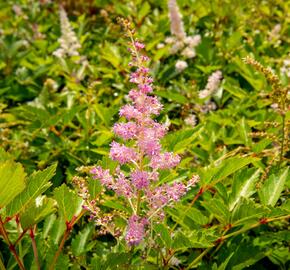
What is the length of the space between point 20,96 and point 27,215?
207 cm

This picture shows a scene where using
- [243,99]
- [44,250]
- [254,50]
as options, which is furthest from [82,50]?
[44,250]

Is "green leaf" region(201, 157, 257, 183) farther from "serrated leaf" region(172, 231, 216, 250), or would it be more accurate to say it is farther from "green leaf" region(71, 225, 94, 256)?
"green leaf" region(71, 225, 94, 256)

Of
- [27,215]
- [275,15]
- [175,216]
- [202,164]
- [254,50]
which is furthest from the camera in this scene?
[275,15]

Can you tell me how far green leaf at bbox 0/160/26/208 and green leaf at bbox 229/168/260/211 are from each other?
790 millimetres

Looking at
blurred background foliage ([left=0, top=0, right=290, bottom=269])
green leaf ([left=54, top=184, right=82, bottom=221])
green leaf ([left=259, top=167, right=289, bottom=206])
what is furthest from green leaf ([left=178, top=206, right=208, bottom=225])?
green leaf ([left=54, top=184, right=82, bottom=221])

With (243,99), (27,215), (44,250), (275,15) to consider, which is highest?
(27,215)

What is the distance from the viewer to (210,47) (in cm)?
330

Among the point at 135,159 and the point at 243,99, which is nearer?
the point at 135,159

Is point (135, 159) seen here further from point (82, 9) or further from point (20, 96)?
point (82, 9)

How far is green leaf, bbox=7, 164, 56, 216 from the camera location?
4.32 ft

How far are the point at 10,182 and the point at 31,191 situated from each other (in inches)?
4.7

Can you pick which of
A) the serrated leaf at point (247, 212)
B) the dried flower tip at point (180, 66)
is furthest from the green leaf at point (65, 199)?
the dried flower tip at point (180, 66)

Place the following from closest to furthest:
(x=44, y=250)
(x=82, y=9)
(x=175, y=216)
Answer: (x=175, y=216)
(x=44, y=250)
(x=82, y=9)

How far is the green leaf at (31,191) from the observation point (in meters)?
1.32
